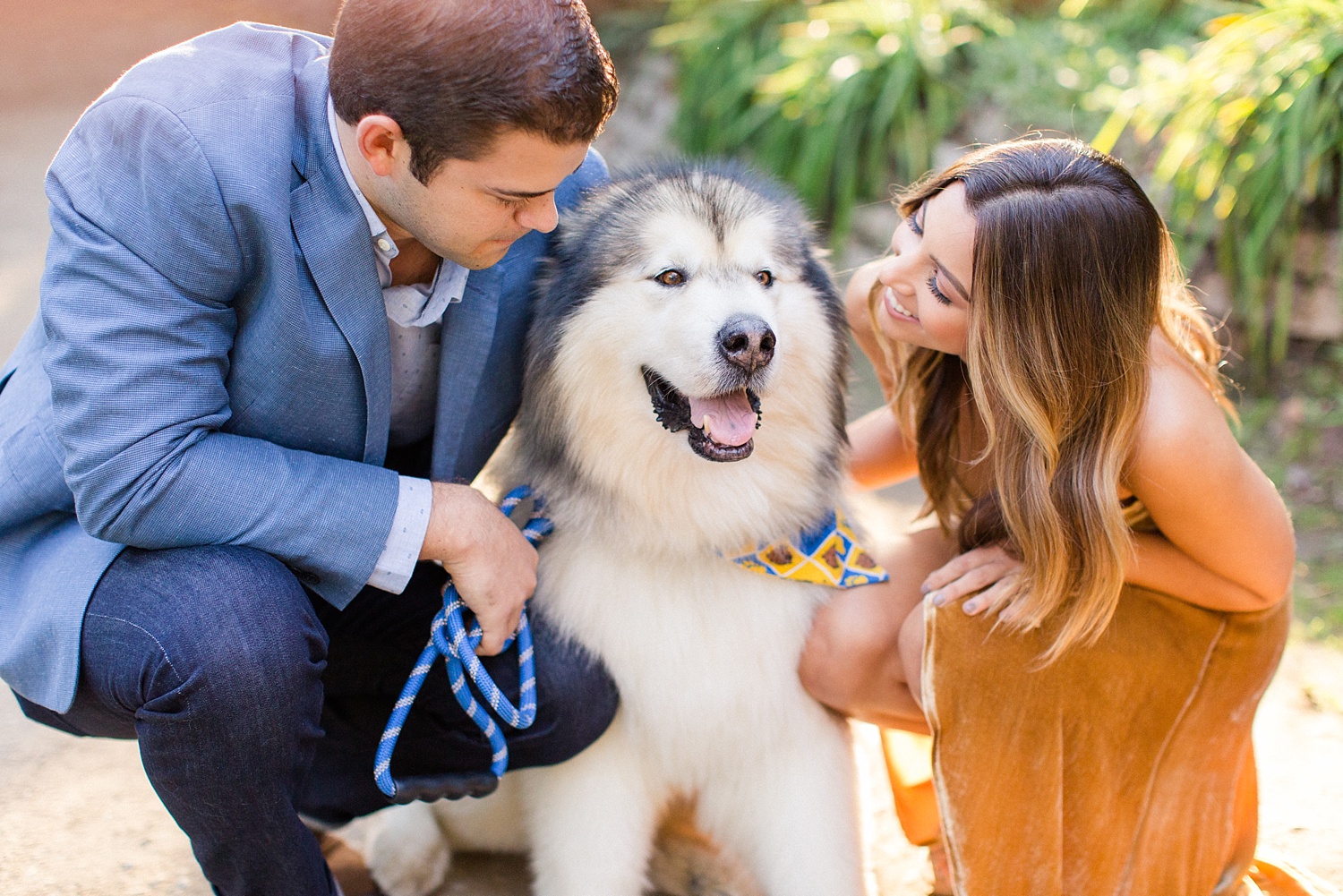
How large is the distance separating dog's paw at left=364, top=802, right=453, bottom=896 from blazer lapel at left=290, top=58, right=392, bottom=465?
0.91 meters

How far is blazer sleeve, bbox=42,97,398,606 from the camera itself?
1428mm

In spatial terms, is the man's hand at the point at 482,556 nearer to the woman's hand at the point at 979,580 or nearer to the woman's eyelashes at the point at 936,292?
the woman's hand at the point at 979,580

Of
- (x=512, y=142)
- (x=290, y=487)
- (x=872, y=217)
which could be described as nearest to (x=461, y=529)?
(x=290, y=487)

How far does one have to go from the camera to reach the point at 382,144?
4.97ft

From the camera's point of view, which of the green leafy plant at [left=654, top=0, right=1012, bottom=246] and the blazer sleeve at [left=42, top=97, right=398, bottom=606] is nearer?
the blazer sleeve at [left=42, top=97, right=398, bottom=606]

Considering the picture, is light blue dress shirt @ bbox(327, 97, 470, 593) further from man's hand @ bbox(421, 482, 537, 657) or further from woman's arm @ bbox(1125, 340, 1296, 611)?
woman's arm @ bbox(1125, 340, 1296, 611)

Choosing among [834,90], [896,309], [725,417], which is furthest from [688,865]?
[834,90]

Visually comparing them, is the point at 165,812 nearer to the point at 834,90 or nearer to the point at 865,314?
the point at 865,314

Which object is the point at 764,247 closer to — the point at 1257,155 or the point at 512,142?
the point at 512,142

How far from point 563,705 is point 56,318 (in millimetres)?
952

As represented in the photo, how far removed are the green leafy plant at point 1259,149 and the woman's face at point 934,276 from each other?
2399mm

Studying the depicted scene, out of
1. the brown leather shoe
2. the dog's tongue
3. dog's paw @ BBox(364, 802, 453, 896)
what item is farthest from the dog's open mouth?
the brown leather shoe

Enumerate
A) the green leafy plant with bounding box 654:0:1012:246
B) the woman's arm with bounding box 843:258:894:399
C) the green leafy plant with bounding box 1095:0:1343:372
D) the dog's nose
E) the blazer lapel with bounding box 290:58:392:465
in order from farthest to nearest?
the green leafy plant with bounding box 654:0:1012:246 < the green leafy plant with bounding box 1095:0:1343:372 < the woman's arm with bounding box 843:258:894:399 < the dog's nose < the blazer lapel with bounding box 290:58:392:465

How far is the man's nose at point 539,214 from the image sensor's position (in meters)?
1.62
